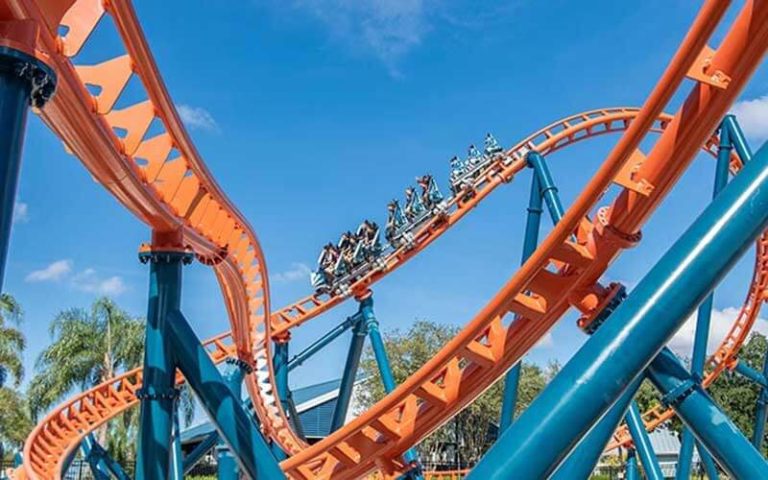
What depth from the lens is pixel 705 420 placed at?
3.10 meters

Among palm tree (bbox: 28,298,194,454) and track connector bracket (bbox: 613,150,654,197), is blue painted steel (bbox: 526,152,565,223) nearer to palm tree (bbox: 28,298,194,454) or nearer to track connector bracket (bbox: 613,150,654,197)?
track connector bracket (bbox: 613,150,654,197)

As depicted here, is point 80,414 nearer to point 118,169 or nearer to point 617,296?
point 118,169

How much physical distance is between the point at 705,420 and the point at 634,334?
3.62 ft

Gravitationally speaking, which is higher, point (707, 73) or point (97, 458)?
point (97, 458)

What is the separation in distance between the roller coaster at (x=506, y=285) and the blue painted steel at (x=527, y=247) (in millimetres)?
37

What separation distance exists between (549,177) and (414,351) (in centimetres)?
1747

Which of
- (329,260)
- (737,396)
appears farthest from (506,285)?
(737,396)

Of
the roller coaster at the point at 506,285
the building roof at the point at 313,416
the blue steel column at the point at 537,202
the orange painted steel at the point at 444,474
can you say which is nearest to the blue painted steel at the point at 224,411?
the roller coaster at the point at 506,285

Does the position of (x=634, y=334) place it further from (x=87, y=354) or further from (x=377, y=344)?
(x=87, y=354)

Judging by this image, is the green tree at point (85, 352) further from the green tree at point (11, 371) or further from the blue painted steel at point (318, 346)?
the blue painted steel at point (318, 346)

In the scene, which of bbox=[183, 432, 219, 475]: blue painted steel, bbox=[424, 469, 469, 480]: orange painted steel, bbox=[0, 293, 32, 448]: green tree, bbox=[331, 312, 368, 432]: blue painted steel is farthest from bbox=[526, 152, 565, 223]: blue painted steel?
bbox=[0, 293, 32, 448]: green tree

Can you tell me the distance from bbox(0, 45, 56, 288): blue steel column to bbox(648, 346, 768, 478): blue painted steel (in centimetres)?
248

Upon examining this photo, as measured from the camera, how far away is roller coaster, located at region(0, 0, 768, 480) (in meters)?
2.28

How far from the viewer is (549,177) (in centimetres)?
809
